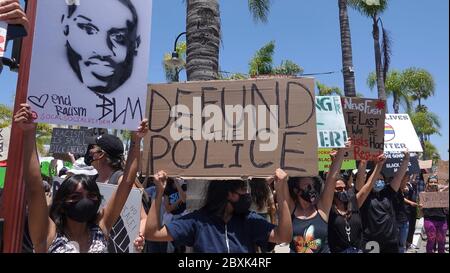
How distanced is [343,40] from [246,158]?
1325 cm

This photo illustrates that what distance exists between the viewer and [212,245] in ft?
9.46

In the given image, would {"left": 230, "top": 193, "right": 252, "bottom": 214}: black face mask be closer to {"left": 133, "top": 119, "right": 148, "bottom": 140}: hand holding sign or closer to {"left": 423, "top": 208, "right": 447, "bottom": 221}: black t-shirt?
{"left": 133, "top": 119, "right": 148, "bottom": 140}: hand holding sign

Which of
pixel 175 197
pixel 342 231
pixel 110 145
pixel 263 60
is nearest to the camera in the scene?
pixel 110 145

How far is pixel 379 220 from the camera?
5660 mm

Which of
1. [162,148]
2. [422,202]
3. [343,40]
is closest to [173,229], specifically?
[162,148]

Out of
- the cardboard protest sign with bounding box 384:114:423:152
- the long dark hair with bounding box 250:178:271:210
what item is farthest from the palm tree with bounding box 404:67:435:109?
the long dark hair with bounding box 250:178:271:210

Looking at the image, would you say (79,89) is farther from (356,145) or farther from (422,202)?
(422,202)

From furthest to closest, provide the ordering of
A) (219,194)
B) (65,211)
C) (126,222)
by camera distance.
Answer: (126,222), (219,194), (65,211)

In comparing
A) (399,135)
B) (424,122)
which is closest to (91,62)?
(399,135)

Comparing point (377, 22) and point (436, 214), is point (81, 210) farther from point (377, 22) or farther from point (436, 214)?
point (377, 22)

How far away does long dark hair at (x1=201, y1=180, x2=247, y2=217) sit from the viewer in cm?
306

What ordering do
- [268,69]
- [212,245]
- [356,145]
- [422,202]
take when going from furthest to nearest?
[268,69] < [422,202] < [356,145] < [212,245]

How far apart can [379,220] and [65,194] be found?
163 inches

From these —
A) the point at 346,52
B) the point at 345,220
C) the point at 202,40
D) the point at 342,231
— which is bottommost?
the point at 342,231
